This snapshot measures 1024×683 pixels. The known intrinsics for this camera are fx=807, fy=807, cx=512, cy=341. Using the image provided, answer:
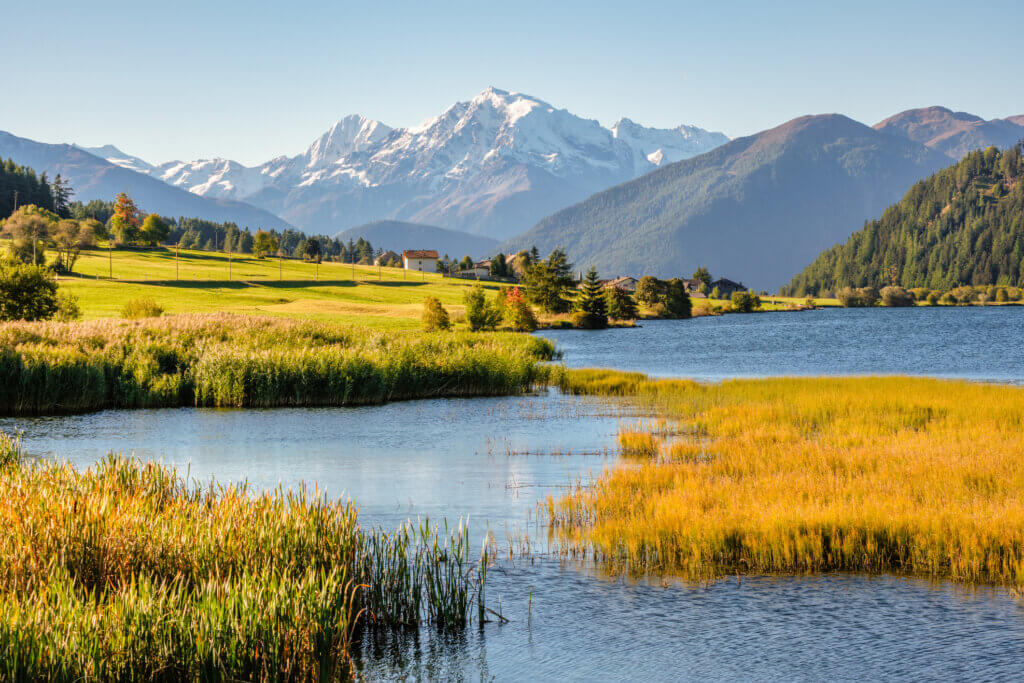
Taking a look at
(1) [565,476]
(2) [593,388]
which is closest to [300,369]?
(2) [593,388]

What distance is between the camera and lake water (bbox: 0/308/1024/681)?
11.5 metres

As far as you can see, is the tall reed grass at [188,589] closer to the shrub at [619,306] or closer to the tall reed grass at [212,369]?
the tall reed grass at [212,369]

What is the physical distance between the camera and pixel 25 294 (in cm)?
5916

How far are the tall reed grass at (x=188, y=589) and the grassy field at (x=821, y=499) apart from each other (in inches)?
171

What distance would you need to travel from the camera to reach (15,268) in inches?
2315

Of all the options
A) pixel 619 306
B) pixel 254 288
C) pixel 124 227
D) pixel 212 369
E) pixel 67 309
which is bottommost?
pixel 212 369

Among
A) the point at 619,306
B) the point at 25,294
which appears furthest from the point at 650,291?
the point at 25,294

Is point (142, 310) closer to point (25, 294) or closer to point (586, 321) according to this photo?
point (25, 294)

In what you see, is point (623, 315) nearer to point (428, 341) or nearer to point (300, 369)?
point (428, 341)

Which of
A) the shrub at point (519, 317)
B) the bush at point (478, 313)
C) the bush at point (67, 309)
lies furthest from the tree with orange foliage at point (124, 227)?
the bush at point (67, 309)

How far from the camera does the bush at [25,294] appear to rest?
2288 inches

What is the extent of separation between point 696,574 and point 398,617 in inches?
227

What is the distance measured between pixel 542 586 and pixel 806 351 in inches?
2825

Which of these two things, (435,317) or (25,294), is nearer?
(25,294)
